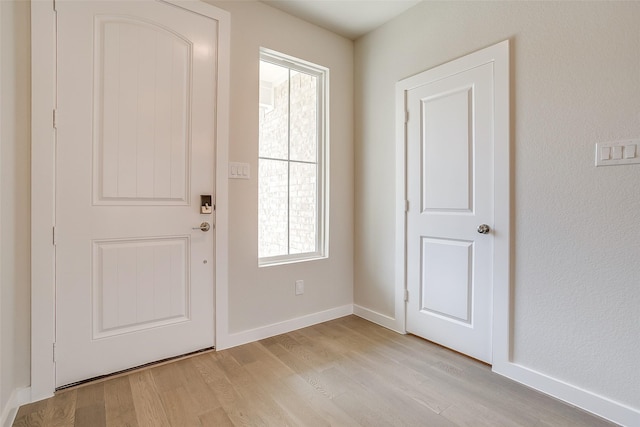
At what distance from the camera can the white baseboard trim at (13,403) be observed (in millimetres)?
1424

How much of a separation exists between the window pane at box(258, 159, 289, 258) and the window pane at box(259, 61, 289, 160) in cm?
11

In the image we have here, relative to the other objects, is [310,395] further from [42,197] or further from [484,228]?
[42,197]

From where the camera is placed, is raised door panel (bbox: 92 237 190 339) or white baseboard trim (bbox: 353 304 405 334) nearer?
raised door panel (bbox: 92 237 190 339)

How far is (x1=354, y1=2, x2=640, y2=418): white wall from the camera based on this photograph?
1.50m

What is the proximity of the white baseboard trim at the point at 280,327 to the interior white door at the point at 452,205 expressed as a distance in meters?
0.66

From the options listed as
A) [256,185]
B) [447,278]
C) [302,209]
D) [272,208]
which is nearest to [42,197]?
[256,185]

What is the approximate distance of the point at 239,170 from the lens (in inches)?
90.4

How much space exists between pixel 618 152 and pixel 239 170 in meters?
2.17

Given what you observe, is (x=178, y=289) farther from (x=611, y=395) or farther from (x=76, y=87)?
(x=611, y=395)

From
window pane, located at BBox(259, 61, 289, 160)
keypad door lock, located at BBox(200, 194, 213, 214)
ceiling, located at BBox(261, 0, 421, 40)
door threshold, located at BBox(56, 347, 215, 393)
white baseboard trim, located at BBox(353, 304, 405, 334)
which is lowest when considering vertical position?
door threshold, located at BBox(56, 347, 215, 393)

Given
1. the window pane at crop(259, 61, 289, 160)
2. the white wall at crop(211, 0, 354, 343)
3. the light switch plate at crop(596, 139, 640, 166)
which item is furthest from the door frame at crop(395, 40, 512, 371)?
the window pane at crop(259, 61, 289, 160)

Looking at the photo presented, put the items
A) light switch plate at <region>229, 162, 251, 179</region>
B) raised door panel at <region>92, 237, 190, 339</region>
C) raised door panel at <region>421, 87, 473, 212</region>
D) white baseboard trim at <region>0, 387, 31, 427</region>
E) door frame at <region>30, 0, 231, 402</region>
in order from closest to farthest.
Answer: white baseboard trim at <region>0, 387, 31, 427</region>, door frame at <region>30, 0, 231, 402</region>, raised door panel at <region>92, 237, 190, 339</region>, raised door panel at <region>421, 87, 473, 212</region>, light switch plate at <region>229, 162, 251, 179</region>

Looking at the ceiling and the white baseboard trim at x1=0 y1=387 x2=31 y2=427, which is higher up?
the ceiling

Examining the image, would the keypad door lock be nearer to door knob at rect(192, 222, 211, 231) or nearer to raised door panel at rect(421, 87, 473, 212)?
door knob at rect(192, 222, 211, 231)
